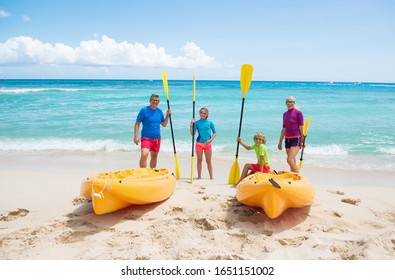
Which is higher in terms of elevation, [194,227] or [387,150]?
[194,227]

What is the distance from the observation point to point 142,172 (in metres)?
4.67

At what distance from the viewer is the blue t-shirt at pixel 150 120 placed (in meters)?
5.22

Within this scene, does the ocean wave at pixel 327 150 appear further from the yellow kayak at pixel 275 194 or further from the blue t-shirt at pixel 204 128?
the yellow kayak at pixel 275 194

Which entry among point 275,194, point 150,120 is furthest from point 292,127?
point 150,120

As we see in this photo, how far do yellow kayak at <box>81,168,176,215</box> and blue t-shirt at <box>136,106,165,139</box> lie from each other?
3.14ft

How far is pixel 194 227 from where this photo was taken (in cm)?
375

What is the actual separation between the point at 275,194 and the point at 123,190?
5.77 feet

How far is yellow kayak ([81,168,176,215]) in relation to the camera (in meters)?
3.73

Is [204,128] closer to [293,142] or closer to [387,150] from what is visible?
[293,142]

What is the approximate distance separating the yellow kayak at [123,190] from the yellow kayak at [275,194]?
103 cm

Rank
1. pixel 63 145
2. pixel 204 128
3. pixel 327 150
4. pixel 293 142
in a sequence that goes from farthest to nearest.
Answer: pixel 63 145
pixel 327 150
pixel 204 128
pixel 293 142

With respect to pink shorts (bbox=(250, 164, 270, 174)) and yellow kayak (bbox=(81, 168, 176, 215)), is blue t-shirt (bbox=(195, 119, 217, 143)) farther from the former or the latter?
yellow kayak (bbox=(81, 168, 176, 215))

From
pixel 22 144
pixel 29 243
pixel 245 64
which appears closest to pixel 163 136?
pixel 22 144

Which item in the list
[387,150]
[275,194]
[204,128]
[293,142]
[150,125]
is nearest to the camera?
[275,194]
